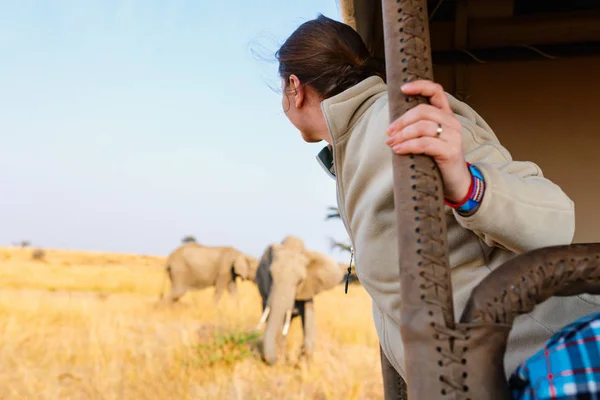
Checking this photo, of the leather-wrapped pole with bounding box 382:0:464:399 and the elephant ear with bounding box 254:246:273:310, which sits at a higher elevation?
the elephant ear with bounding box 254:246:273:310

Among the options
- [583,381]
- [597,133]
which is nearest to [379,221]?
[583,381]

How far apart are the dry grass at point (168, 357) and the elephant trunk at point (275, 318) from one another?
21cm

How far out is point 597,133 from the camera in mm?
3029

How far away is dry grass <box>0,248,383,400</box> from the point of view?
682 centimetres

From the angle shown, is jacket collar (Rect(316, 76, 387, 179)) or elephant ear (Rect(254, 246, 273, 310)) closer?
jacket collar (Rect(316, 76, 387, 179))

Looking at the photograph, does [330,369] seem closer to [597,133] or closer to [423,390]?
[597,133]

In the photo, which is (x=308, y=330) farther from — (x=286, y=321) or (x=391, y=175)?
(x=391, y=175)

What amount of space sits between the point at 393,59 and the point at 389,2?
0.08 meters

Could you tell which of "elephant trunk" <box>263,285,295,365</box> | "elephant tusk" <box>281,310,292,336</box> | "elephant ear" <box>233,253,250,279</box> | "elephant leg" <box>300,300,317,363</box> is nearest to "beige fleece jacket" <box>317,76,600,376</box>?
"elephant trunk" <box>263,285,295,365</box>

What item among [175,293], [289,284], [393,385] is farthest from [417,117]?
[175,293]

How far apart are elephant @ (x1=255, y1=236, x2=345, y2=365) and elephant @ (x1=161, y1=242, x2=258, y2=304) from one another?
130 inches

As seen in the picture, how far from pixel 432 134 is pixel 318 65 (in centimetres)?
58

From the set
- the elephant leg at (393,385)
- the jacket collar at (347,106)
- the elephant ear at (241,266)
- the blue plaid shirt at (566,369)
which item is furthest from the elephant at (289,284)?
the blue plaid shirt at (566,369)

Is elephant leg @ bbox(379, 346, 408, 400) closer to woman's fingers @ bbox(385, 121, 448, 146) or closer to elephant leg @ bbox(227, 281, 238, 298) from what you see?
woman's fingers @ bbox(385, 121, 448, 146)
